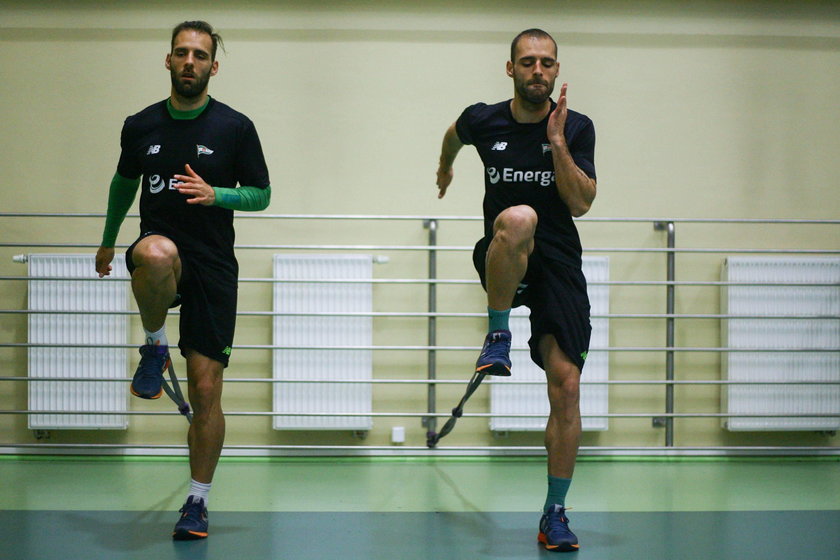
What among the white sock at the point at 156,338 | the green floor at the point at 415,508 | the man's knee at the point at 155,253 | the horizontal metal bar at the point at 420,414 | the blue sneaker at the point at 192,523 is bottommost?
the green floor at the point at 415,508

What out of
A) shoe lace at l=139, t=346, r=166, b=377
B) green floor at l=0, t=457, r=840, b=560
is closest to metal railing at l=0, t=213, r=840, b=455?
green floor at l=0, t=457, r=840, b=560


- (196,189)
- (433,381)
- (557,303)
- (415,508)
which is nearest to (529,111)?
(557,303)

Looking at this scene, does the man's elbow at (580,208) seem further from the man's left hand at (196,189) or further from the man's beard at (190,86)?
the man's beard at (190,86)

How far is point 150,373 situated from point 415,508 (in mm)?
1234

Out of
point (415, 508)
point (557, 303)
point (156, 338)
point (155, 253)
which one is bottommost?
point (415, 508)

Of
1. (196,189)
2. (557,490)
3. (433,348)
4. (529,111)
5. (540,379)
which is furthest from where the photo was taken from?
(540,379)

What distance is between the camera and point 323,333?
4738 mm

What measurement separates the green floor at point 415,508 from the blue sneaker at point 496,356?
560 millimetres

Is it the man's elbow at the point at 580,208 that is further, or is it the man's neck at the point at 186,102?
the man's neck at the point at 186,102

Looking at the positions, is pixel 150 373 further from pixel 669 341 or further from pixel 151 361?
pixel 669 341

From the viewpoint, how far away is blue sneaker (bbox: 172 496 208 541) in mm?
2842

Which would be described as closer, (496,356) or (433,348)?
(496,356)

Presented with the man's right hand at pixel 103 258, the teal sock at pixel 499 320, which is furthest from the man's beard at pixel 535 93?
the man's right hand at pixel 103 258

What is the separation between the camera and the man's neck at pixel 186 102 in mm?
2920
